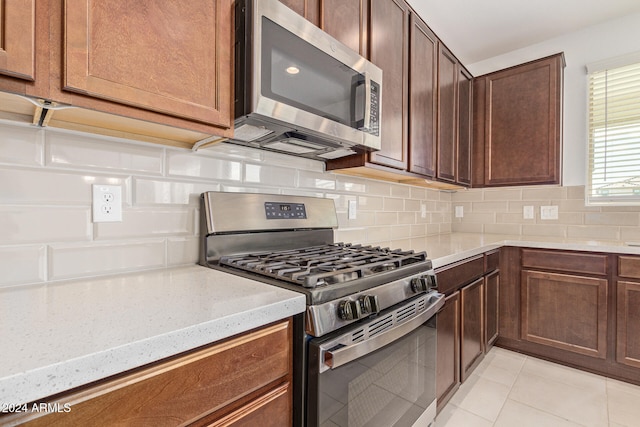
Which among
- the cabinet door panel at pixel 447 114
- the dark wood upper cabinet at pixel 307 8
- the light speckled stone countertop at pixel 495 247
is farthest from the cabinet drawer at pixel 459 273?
the dark wood upper cabinet at pixel 307 8

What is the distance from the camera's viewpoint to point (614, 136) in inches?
95.3

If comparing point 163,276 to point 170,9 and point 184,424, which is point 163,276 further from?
point 170,9

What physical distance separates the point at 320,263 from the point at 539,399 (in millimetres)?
1744

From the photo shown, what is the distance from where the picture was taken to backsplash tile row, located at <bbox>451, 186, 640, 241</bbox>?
2379 mm

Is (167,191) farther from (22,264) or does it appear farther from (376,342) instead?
(376,342)

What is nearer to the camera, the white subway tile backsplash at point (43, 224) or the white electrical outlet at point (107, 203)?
the white subway tile backsplash at point (43, 224)

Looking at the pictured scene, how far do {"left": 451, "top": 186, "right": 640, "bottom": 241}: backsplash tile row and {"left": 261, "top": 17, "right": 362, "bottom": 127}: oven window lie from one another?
2.21m

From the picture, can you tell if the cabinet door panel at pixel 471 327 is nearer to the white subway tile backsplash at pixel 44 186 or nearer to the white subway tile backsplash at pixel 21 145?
the white subway tile backsplash at pixel 44 186

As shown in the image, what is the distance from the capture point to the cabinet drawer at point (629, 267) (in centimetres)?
194

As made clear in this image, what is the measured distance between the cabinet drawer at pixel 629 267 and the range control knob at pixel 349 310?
214 centimetres

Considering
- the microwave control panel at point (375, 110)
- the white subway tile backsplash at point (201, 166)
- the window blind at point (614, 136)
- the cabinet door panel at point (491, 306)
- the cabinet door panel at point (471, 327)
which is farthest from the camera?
the window blind at point (614, 136)

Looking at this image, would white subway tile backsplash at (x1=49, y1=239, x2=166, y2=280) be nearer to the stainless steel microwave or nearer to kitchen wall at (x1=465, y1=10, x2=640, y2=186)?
the stainless steel microwave

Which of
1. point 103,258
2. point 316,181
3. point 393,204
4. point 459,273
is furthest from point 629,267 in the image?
point 103,258

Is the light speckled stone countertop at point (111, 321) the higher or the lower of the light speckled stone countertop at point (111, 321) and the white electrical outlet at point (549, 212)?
the lower
